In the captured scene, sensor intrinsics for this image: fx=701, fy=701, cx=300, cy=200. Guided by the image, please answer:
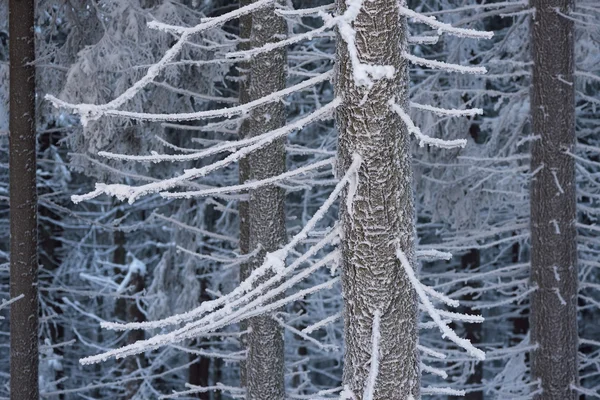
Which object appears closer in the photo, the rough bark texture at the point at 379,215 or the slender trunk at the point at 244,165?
the rough bark texture at the point at 379,215

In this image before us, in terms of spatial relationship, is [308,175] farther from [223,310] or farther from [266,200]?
[223,310]

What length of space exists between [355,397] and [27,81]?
4783mm

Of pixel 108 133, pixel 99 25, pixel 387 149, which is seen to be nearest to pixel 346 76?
pixel 387 149

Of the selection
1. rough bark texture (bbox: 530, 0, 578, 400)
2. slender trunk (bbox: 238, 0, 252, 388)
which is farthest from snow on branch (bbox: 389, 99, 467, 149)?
rough bark texture (bbox: 530, 0, 578, 400)

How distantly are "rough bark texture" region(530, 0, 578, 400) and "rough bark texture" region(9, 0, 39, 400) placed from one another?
4587 millimetres

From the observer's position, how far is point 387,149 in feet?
9.39

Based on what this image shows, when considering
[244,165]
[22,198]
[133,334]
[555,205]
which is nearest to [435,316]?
[555,205]

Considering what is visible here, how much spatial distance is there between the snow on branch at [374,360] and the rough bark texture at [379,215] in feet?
0.11

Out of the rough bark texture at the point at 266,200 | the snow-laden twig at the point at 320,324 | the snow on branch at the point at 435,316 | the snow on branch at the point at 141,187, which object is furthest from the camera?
the rough bark texture at the point at 266,200

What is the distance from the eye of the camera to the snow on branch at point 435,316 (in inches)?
95.4

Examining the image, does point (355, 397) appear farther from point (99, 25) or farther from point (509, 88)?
point (509, 88)

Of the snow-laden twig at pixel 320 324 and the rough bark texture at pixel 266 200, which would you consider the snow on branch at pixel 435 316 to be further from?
the rough bark texture at pixel 266 200

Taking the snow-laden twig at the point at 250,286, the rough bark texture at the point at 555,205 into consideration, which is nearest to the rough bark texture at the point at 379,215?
the snow-laden twig at the point at 250,286

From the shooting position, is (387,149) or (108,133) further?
(108,133)
